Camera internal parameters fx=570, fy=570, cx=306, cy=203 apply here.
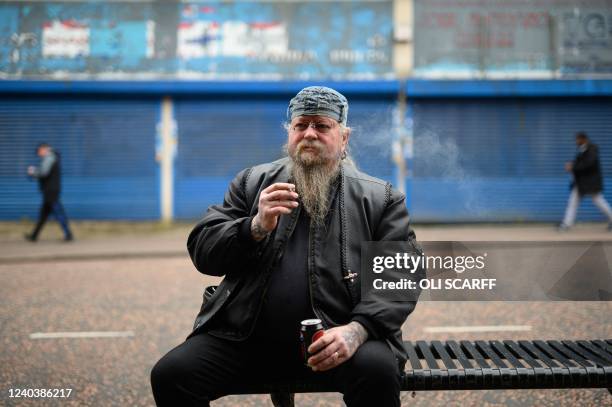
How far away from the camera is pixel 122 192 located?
599 inches

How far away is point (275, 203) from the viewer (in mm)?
2250

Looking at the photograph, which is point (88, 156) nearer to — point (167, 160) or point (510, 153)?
point (167, 160)

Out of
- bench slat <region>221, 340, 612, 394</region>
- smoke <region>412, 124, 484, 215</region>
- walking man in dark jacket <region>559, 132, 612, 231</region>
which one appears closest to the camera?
bench slat <region>221, 340, 612, 394</region>

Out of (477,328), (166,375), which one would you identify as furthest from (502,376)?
(477,328)

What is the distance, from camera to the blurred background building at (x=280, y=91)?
14.6m

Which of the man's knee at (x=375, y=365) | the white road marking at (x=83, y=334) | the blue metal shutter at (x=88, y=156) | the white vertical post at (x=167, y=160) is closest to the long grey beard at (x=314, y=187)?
the man's knee at (x=375, y=365)

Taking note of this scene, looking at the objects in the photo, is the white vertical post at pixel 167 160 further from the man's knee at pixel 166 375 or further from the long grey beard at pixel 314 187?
the man's knee at pixel 166 375

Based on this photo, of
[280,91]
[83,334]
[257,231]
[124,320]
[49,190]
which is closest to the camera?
[257,231]

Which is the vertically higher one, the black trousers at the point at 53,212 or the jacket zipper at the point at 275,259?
the jacket zipper at the point at 275,259

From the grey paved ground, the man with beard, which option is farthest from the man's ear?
the grey paved ground

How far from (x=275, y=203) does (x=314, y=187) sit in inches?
12.7

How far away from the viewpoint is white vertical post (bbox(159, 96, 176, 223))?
15.1 m

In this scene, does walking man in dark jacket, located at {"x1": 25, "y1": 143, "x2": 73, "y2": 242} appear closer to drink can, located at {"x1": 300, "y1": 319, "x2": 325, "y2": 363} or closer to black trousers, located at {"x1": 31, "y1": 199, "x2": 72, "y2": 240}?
black trousers, located at {"x1": 31, "y1": 199, "x2": 72, "y2": 240}

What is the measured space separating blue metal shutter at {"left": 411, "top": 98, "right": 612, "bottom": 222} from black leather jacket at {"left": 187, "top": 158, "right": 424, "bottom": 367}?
12.4 m
